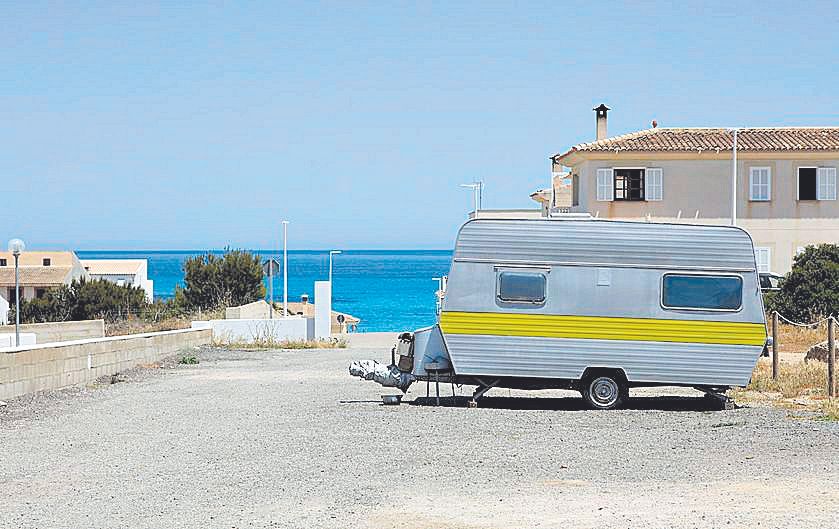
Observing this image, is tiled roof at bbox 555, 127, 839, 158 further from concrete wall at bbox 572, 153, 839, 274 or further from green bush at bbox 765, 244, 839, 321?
green bush at bbox 765, 244, 839, 321

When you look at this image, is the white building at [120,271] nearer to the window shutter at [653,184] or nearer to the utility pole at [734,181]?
the window shutter at [653,184]

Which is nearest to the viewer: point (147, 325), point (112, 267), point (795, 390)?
point (795, 390)

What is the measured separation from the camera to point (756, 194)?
4294cm

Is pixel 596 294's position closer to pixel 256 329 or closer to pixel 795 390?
pixel 795 390

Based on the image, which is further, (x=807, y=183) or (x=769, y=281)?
(x=807, y=183)

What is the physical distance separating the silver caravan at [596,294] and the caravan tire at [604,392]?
0.03m

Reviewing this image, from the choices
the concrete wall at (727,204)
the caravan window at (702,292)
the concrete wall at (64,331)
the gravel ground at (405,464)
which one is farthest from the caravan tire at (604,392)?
the concrete wall at (727,204)

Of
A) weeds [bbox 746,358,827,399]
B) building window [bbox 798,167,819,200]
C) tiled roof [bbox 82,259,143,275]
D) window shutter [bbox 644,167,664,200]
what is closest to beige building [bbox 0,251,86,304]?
tiled roof [bbox 82,259,143,275]

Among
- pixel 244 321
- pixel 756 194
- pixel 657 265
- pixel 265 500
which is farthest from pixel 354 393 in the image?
pixel 756 194

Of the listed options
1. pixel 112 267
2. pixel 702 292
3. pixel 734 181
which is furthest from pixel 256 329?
pixel 112 267

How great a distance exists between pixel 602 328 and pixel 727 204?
28274mm

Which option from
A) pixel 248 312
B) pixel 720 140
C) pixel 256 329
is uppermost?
pixel 720 140

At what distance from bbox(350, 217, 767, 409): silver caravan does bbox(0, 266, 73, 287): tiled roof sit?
6840 centimetres

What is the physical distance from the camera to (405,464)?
37.4ft
